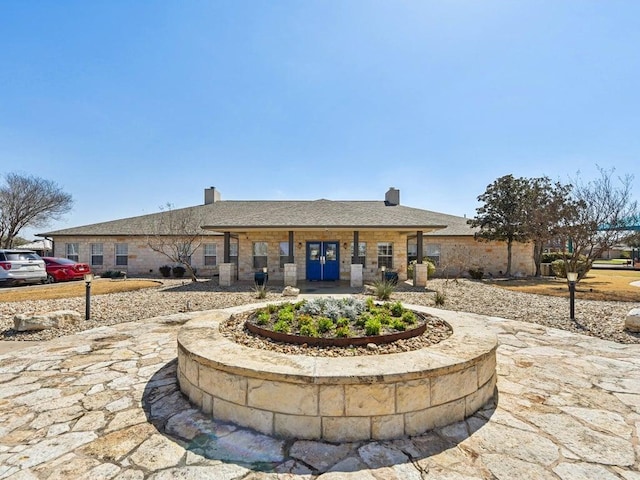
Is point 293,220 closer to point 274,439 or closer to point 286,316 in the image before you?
point 286,316

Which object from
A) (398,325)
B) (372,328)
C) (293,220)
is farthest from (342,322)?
(293,220)

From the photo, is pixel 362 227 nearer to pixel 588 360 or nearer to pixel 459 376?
pixel 588 360

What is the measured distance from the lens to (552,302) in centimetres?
956

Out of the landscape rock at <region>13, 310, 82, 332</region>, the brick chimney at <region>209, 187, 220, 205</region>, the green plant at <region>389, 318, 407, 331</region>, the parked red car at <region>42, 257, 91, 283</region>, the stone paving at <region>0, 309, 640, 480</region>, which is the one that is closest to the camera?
the stone paving at <region>0, 309, 640, 480</region>

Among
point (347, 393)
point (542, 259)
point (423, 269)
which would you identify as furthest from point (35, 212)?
point (542, 259)

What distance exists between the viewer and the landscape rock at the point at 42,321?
19.6ft

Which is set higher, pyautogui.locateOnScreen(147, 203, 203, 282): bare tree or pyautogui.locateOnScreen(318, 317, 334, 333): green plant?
pyautogui.locateOnScreen(147, 203, 203, 282): bare tree

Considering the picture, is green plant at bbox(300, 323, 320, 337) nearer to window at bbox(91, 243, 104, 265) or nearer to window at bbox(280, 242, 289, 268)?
window at bbox(280, 242, 289, 268)

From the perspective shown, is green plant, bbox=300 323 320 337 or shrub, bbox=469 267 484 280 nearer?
green plant, bbox=300 323 320 337

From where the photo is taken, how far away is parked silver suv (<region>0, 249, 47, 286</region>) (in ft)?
42.4

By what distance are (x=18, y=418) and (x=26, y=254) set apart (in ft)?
47.6

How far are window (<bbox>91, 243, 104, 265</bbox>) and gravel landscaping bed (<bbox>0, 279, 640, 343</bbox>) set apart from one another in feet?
29.3

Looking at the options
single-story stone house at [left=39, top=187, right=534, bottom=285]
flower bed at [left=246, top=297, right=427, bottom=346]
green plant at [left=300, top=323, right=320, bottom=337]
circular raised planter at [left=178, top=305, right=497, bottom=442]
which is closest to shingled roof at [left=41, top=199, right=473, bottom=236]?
single-story stone house at [left=39, top=187, right=534, bottom=285]

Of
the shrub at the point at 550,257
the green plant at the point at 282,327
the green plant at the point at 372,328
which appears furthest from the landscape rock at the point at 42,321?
the shrub at the point at 550,257
